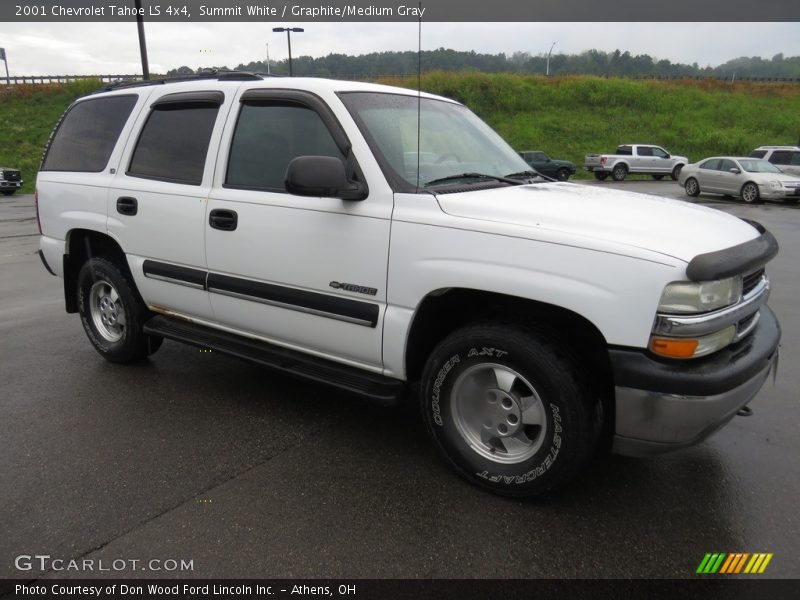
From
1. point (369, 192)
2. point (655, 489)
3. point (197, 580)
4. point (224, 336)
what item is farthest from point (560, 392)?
point (224, 336)

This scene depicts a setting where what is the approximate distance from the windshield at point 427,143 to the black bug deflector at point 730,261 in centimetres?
129

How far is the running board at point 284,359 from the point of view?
10.0ft

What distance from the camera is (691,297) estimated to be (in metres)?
2.31

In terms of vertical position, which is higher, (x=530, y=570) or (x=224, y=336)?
(x=224, y=336)

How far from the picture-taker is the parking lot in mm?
2439

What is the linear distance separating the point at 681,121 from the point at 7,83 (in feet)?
155

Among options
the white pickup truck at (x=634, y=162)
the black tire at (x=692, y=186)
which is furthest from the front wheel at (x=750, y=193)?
the white pickup truck at (x=634, y=162)

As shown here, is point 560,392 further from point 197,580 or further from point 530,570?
point 197,580

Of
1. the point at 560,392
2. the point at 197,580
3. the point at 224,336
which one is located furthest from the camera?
the point at 224,336

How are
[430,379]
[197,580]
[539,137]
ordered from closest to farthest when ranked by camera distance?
[197,580], [430,379], [539,137]

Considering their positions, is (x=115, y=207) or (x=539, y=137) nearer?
(x=115, y=207)

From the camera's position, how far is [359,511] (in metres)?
2.74

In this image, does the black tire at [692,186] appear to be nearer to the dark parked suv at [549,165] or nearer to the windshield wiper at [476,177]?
the dark parked suv at [549,165]

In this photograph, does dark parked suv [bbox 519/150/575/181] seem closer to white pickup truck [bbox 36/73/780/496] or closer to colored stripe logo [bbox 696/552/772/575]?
white pickup truck [bbox 36/73/780/496]
